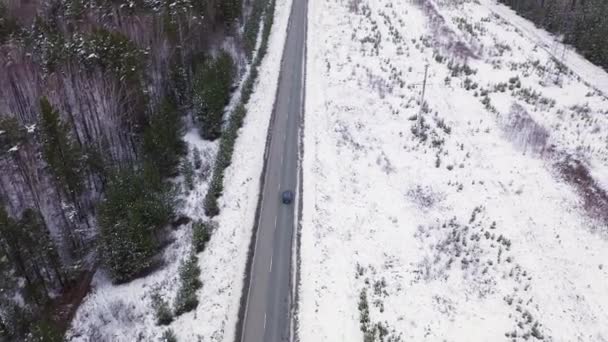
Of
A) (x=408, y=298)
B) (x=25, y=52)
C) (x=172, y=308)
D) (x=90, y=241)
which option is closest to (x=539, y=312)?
(x=408, y=298)

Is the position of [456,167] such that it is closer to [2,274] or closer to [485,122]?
[485,122]

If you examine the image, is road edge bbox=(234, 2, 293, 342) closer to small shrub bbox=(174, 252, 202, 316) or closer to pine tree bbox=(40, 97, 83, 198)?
small shrub bbox=(174, 252, 202, 316)

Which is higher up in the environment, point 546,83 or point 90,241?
point 546,83

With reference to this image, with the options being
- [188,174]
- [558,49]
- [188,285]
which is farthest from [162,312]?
[558,49]

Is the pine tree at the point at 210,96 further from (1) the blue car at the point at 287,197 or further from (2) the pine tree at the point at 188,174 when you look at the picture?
(1) the blue car at the point at 287,197

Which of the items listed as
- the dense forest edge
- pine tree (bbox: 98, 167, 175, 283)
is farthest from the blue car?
pine tree (bbox: 98, 167, 175, 283)

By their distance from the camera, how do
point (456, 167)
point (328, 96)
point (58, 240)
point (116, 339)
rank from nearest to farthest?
1. point (116, 339)
2. point (58, 240)
3. point (456, 167)
4. point (328, 96)
